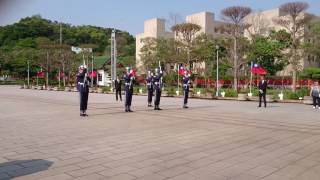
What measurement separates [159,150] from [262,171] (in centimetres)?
218

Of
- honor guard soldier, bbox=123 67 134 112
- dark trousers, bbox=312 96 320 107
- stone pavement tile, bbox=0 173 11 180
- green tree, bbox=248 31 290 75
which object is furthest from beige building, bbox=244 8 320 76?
stone pavement tile, bbox=0 173 11 180

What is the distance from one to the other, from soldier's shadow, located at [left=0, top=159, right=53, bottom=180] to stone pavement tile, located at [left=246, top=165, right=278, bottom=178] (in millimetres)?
3142

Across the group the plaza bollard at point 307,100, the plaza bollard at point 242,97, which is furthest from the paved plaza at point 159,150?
the plaza bollard at point 242,97

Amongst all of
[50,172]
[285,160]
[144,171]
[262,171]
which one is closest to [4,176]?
[50,172]

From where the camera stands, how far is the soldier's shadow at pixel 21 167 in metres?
5.65

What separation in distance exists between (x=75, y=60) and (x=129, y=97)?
43068 millimetres

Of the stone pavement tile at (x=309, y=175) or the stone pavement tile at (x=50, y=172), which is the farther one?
the stone pavement tile at (x=309, y=175)

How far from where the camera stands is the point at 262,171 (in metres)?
5.97

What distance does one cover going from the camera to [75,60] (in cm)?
5725

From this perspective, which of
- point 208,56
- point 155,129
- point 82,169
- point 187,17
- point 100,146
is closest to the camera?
point 82,169

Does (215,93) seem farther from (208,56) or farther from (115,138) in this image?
(115,138)

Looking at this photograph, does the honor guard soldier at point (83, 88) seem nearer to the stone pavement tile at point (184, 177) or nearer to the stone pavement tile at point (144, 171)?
the stone pavement tile at point (144, 171)

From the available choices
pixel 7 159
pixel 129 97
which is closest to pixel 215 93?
pixel 129 97

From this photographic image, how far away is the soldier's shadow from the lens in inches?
222
